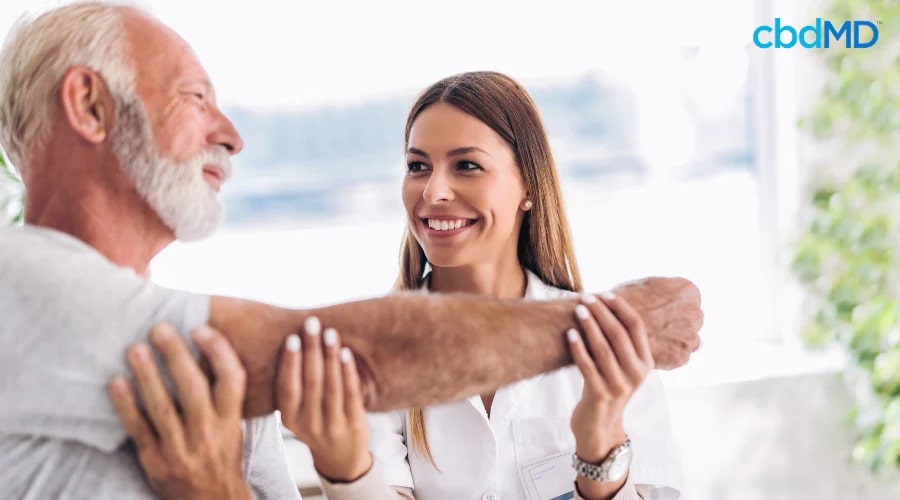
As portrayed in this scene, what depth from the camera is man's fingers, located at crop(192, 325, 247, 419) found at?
949 mm

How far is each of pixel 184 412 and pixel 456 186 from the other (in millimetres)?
915

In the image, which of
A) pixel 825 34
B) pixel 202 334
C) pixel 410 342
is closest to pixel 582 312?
pixel 410 342

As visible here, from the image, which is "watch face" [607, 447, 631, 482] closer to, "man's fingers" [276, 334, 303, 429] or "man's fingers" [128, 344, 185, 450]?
"man's fingers" [276, 334, 303, 429]

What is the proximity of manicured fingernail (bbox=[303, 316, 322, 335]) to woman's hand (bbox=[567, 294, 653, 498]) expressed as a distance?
1.04 feet

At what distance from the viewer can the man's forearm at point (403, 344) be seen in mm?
990

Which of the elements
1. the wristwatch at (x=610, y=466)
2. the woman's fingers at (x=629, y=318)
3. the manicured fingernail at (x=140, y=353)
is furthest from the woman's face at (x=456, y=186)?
the manicured fingernail at (x=140, y=353)

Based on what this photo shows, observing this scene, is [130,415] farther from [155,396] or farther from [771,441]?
[771,441]

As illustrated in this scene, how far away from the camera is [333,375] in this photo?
983 millimetres

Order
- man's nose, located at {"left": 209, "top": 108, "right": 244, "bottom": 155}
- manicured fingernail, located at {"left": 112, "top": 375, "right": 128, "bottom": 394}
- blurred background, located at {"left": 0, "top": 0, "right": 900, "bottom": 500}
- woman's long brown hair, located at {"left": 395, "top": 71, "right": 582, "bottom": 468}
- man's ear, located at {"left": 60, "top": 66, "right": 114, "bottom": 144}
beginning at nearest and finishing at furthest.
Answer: manicured fingernail, located at {"left": 112, "top": 375, "right": 128, "bottom": 394} < man's ear, located at {"left": 60, "top": 66, "right": 114, "bottom": 144} < man's nose, located at {"left": 209, "top": 108, "right": 244, "bottom": 155} < woman's long brown hair, located at {"left": 395, "top": 71, "right": 582, "bottom": 468} < blurred background, located at {"left": 0, "top": 0, "right": 900, "bottom": 500}

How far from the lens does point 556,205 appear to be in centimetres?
190

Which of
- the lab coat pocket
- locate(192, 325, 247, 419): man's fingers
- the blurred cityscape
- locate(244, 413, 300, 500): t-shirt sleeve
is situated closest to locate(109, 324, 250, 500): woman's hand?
locate(192, 325, 247, 419): man's fingers

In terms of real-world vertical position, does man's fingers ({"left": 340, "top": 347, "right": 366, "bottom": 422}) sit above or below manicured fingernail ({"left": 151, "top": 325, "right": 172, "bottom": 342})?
below

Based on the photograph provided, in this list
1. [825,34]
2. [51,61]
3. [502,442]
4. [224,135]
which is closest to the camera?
[51,61]

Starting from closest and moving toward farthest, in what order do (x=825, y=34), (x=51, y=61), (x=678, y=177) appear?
(x=51, y=61)
(x=825, y=34)
(x=678, y=177)
